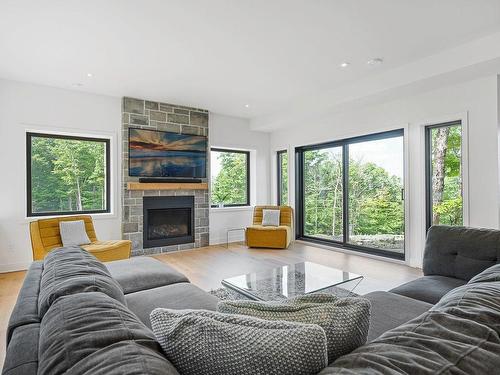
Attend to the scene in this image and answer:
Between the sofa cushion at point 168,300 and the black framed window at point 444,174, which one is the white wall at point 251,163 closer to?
the black framed window at point 444,174

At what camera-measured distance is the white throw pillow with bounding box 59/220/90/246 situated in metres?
3.89

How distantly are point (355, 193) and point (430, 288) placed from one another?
11.1ft

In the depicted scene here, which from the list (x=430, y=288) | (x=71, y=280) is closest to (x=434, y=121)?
(x=430, y=288)

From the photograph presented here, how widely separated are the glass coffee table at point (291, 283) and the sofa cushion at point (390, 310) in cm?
71

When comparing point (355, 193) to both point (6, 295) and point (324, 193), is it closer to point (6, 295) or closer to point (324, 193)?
point (324, 193)

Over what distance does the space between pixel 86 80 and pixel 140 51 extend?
1401mm

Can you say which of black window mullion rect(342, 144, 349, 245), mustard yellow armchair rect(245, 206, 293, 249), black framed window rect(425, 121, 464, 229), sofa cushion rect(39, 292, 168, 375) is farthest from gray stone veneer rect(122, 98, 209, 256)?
sofa cushion rect(39, 292, 168, 375)

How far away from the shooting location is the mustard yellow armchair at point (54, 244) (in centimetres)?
374

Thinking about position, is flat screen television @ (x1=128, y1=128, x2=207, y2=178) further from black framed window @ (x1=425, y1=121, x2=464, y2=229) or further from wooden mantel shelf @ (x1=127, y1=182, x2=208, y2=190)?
black framed window @ (x1=425, y1=121, x2=464, y2=229)

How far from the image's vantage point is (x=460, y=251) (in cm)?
227

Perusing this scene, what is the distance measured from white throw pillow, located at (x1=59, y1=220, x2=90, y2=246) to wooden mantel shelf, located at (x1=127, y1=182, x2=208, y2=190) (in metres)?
1.12

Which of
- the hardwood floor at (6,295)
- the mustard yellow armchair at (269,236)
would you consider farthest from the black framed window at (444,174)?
the hardwood floor at (6,295)

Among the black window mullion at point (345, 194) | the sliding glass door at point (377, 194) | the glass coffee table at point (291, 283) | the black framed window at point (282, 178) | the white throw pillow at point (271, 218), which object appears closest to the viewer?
the glass coffee table at point (291, 283)

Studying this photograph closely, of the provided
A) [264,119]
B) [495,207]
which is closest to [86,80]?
[264,119]
